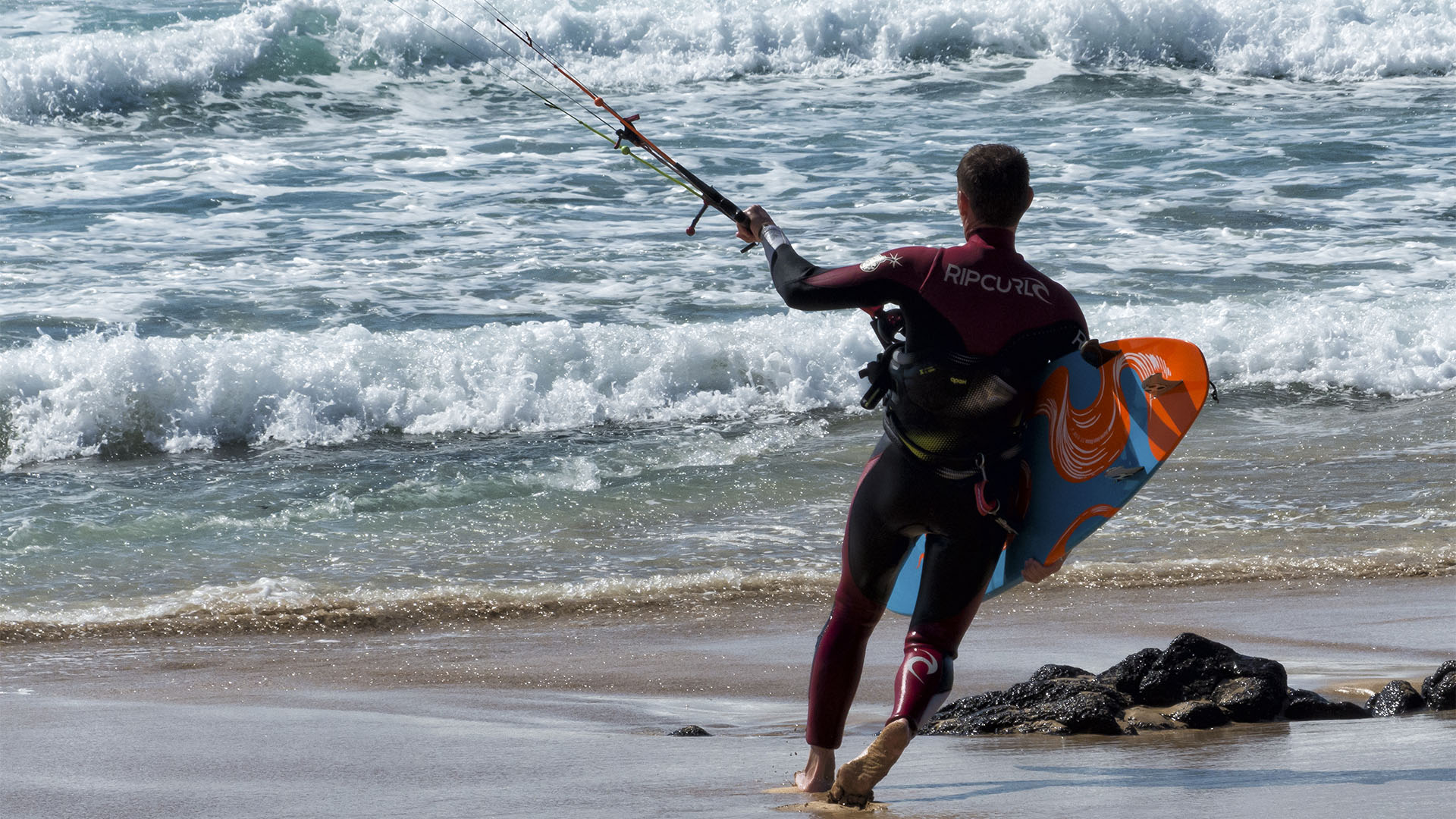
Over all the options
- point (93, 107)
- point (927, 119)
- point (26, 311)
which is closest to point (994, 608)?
point (26, 311)

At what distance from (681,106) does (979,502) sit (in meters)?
16.3

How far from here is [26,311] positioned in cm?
1056

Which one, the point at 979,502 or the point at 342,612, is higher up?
the point at 979,502

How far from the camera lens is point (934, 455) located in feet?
10.0

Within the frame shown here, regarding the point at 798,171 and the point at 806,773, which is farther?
the point at 798,171

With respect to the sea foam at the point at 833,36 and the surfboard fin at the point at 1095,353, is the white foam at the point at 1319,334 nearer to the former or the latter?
the surfboard fin at the point at 1095,353

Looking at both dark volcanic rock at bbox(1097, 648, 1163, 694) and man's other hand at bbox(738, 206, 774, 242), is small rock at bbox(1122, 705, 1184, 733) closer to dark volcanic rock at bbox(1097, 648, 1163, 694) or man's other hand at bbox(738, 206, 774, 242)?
dark volcanic rock at bbox(1097, 648, 1163, 694)

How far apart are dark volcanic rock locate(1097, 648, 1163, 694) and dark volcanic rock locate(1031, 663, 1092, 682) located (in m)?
0.09

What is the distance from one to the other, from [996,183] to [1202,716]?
1584 millimetres

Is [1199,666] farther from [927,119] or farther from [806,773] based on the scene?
[927,119]

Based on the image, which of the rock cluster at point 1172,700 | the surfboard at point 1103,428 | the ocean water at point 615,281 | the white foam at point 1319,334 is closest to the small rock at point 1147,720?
the rock cluster at point 1172,700

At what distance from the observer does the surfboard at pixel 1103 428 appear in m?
3.08

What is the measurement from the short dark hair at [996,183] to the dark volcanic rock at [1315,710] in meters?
1.60

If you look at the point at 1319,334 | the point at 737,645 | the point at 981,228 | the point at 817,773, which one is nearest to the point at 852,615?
the point at 817,773
